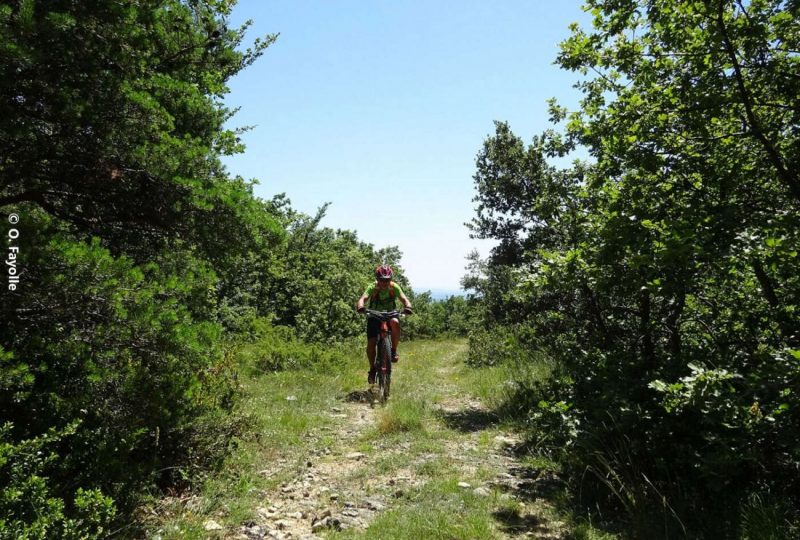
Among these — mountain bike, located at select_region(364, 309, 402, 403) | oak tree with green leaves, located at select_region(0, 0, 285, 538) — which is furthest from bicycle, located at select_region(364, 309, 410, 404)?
oak tree with green leaves, located at select_region(0, 0, 285, 538)

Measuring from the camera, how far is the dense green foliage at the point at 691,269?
3.53m

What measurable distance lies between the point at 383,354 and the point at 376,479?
12.5ft

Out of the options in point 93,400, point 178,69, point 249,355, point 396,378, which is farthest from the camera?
point 396,378

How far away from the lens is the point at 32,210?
4.68m

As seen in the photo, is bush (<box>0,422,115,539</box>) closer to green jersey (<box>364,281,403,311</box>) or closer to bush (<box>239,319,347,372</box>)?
green jersey (<box>364,281,403,311</box>)

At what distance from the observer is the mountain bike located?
9.09 m

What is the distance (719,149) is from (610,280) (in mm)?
1761

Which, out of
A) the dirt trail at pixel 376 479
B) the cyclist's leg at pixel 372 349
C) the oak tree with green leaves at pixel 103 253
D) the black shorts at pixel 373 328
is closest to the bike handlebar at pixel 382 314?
the black shorts at pixel 373 328

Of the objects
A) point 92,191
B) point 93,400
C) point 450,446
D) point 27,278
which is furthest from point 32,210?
point 450,446

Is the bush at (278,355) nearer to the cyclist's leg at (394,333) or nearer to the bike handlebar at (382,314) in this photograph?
the cyclist's leg at (394,333)

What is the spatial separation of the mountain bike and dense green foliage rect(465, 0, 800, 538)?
12.5ft

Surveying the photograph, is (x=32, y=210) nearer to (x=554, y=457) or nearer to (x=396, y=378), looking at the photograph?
(x=554, y=457)

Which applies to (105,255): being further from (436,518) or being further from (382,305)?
(382,305)

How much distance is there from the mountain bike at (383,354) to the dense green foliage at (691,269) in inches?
150
